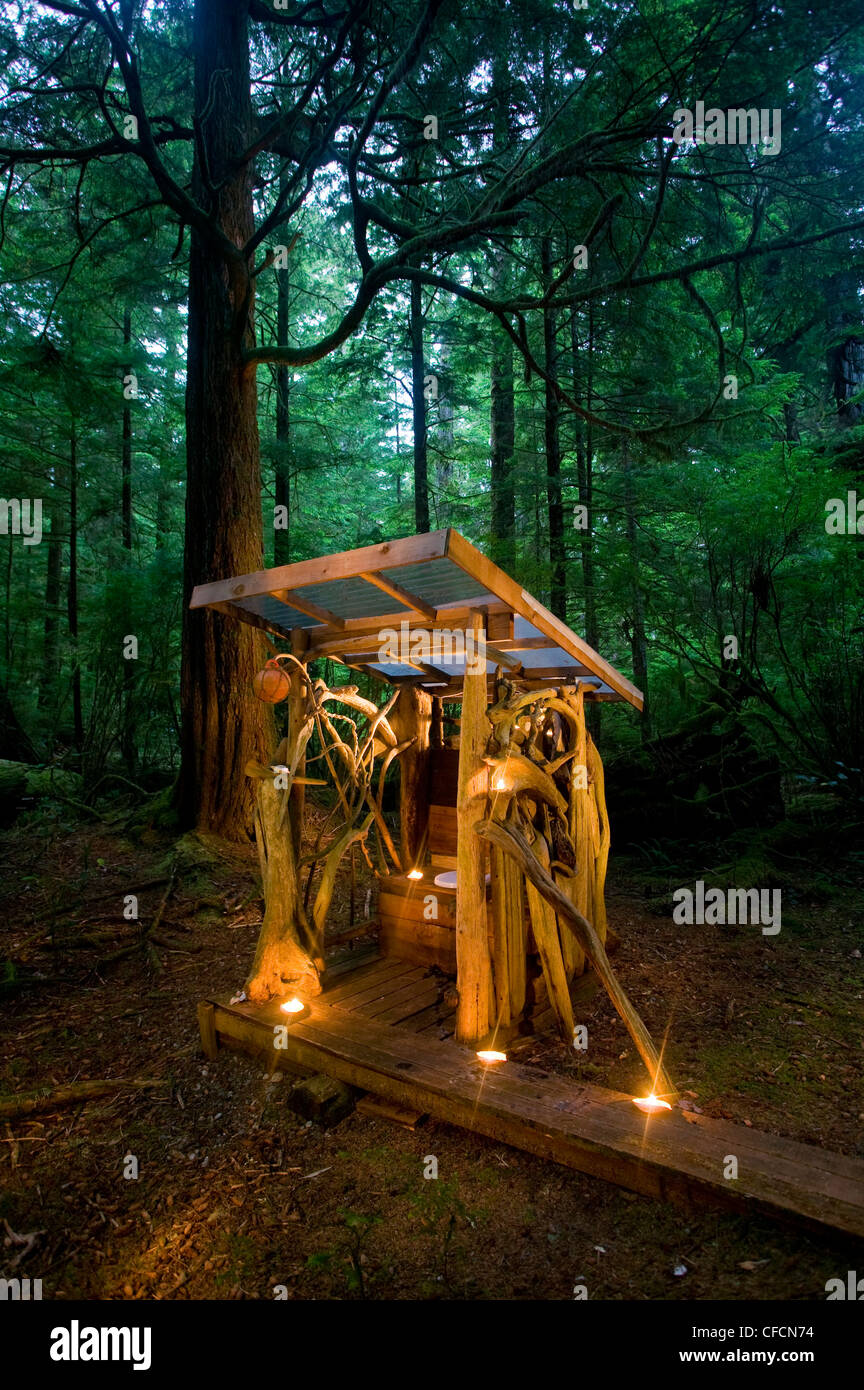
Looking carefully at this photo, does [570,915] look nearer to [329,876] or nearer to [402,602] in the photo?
[329,876]

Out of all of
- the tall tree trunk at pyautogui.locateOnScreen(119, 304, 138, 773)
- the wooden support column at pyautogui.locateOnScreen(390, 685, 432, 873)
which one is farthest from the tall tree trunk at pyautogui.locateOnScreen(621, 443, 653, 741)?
the tall tree trunk at pyautogui.locateOnScreen(119, 304, 138, 773)

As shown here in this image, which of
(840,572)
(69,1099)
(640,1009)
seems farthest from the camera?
(840,572)

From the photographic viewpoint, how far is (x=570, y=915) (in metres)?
3.69

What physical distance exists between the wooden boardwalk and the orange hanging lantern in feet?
6.84

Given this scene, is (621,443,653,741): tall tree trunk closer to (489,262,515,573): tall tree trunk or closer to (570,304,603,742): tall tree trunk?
(570,304,603,742): tall tree trunk

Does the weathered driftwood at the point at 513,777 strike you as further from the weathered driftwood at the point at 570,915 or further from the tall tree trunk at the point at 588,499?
the tall tree trunk at the point at 588,499

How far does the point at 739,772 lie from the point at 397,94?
1030cm

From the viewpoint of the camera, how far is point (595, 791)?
5.59m

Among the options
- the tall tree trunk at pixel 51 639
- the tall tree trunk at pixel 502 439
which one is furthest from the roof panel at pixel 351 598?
the tall tree trunk at pixel 51 639

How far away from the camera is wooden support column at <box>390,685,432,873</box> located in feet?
21.0

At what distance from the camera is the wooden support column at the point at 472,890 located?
12.5 feet

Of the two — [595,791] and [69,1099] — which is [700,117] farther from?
Result: [69,1099]

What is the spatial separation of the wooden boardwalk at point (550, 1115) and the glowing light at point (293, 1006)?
74 mm
